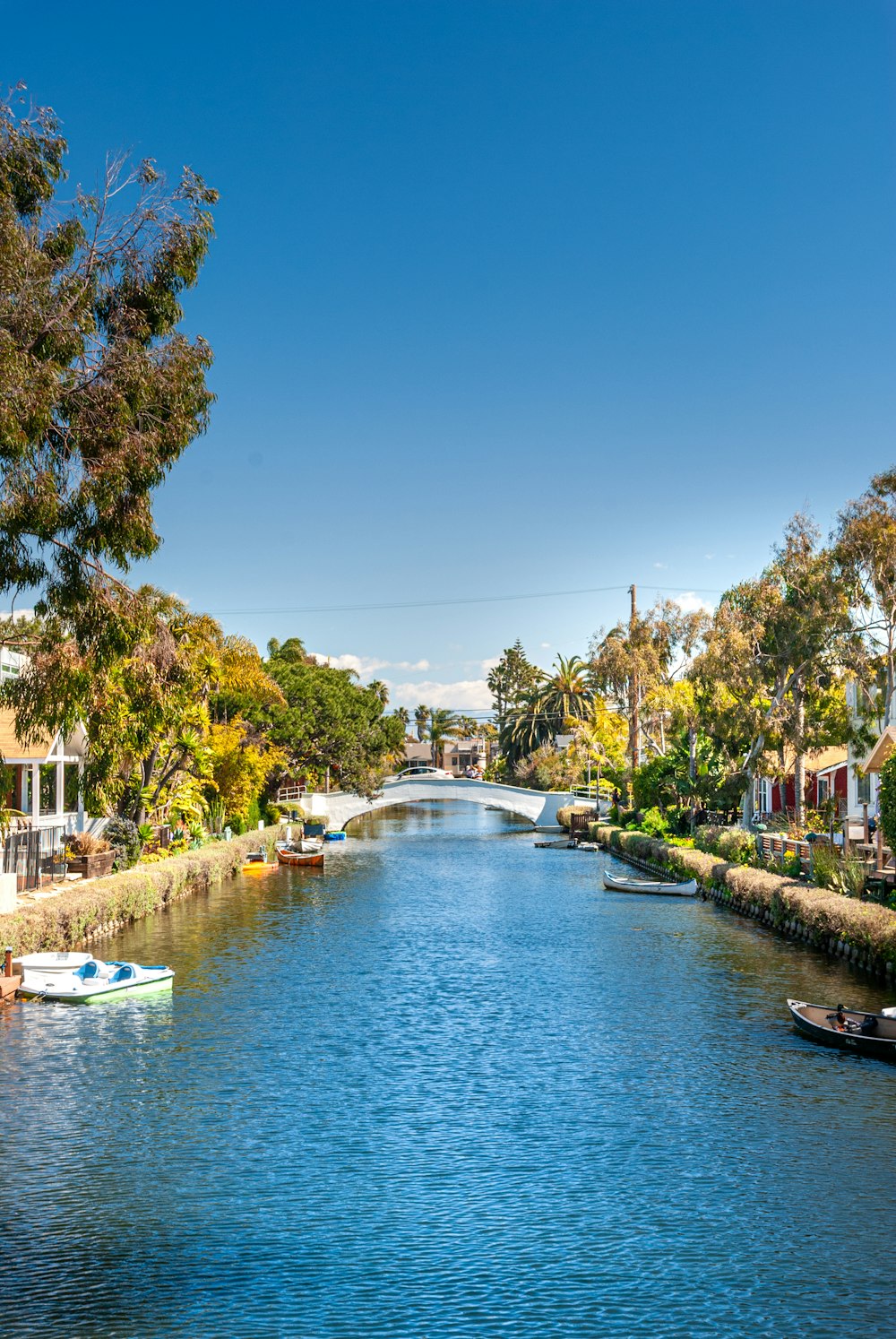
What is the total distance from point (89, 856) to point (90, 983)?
1408 centimetres

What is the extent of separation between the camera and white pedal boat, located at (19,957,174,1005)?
2631cm

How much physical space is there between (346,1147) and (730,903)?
99.1ft

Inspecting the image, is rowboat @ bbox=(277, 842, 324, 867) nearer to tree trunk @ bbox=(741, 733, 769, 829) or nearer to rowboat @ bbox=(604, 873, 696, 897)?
rowboat @ bbox=(604, 873, 696, 897)

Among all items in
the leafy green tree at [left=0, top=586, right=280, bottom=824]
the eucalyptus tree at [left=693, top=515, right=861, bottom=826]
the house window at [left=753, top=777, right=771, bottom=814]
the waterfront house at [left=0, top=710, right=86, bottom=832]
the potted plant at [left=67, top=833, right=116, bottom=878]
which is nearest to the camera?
the leafy green tree at [left=0, top=586, right=280, bottom=824]

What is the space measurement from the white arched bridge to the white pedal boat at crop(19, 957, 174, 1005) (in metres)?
69.1

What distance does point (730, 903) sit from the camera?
45438mm

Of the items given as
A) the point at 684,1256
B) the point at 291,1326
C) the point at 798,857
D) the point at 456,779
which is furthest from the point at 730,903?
the point at 456,779

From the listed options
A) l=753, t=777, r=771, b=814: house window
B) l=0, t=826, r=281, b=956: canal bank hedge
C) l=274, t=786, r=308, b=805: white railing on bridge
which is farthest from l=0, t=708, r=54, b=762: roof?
l=274, t=786, r=308, b=805: white railing on bridge

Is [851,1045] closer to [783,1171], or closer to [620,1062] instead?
[620,1062]

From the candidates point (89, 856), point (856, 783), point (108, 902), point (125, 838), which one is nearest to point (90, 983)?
point (108, 902)

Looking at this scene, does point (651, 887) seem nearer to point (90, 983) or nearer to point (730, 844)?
point (730, 844)

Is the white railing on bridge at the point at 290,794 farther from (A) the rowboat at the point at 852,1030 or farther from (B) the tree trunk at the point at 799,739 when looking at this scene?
A: (A) the rowboat at the point at 852,1030

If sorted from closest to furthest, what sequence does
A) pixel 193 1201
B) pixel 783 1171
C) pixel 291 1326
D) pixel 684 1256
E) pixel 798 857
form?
pixel 291 1326, pixel 684 1256, pixel 193 1201, pixel 783 1171, pixel 798 857

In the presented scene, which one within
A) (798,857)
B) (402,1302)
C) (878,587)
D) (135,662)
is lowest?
(402,1302)
